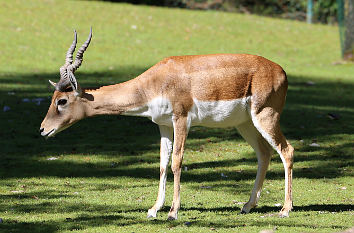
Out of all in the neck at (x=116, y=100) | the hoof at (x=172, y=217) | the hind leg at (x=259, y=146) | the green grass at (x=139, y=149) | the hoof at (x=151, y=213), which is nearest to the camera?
the hoof at (x=172, y=217)

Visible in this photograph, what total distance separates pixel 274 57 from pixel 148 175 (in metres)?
13.9

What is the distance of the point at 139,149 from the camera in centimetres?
1254

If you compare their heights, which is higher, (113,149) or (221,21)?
(113,149)

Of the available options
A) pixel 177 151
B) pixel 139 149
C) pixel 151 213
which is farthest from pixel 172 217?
pixel 139 149

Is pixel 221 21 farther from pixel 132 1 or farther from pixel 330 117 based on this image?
pixel 330 117

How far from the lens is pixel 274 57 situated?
2395 cm

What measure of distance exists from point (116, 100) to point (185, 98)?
820mm

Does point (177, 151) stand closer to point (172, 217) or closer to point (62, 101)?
point (172, 217)

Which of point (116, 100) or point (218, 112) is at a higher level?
point (116, 100)

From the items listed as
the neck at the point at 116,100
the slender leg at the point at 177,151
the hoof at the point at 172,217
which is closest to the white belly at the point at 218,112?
the slender leg at the point at 177,151

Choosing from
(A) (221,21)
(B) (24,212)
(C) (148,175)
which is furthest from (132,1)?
(B) (24,212)

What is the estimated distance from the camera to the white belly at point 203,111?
7.96 m

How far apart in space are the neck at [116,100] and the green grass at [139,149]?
1278 millimetres

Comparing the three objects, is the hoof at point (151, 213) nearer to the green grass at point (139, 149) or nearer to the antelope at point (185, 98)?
the antelope at point (185, 98)
